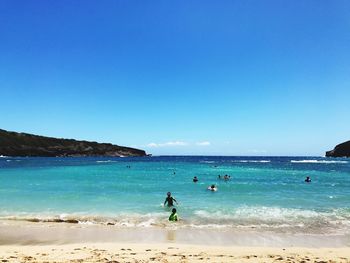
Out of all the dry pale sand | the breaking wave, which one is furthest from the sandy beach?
the breaking wave

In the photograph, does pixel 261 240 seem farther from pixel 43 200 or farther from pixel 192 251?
pixel 43 200

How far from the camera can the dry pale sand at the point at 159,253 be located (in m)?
12.1

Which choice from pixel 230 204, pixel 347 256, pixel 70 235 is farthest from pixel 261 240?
pixel 230 204

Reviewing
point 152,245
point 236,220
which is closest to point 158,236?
point 152,245

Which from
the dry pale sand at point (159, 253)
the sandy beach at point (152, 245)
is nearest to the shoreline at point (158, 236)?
the sandy beach at point (152, 245)

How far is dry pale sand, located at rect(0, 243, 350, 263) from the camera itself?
12.1 meters

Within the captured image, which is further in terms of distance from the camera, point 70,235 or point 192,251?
point 70,235

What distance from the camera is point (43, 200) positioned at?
28375mm

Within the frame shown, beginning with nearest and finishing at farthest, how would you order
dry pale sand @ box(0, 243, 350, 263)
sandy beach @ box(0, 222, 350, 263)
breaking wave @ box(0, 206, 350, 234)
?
dry pale sand @ box(0, 243, 350, 263)
sandy beach @ box(0, 222, 350, 263)
breaking wave @ box(0, 206, 350, 234)

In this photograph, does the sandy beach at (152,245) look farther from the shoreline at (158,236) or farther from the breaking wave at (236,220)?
the breaking wave at (236,220)

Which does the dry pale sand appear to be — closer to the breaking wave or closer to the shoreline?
the shoreline

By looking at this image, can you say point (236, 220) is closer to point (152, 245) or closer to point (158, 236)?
point (158, 236)

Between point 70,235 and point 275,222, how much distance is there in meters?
11.0

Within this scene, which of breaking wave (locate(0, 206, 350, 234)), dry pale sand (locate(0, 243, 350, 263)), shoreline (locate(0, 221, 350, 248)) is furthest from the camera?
breaking wave (locate(0, 206, 350, 234))
